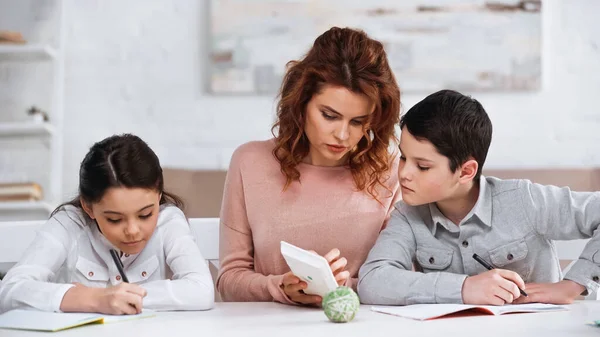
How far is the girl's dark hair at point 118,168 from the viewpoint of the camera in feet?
4.90

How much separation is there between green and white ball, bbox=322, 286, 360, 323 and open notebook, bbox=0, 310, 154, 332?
312 mm

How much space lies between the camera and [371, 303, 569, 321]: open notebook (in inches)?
48.4

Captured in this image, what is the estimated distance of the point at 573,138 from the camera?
131 inches

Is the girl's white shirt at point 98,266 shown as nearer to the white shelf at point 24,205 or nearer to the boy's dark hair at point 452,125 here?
the boy's dark hair at point 452,125

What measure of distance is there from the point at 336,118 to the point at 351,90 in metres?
0.07

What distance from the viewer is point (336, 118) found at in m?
1.62

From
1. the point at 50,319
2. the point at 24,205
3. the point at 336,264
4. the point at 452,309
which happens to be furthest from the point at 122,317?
the point at 24,205

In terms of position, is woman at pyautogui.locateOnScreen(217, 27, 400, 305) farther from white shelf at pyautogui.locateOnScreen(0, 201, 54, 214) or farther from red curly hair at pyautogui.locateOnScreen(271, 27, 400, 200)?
white shelf at pyautogui.locateOnScreen(0, 201, 54, 214)

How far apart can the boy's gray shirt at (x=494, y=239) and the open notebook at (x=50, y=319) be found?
1.47ft

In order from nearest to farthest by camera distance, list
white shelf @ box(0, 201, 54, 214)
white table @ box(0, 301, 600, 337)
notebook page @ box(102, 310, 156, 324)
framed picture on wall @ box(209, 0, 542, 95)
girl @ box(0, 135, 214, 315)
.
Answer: white table @ box(0, 301, 600, 337) → notebook page @ box(102, 310, 156, 324) → girl @ box(0, 135, 214, 315) → white shelf @ box(0, 201, 54, 214) → framed picture on wall @ box(209, 0, 542, 95)

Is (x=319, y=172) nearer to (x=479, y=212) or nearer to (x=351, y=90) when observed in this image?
(x=351, y=90)

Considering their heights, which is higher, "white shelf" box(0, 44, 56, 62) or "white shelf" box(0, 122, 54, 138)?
"white shelf" box(0, 44, 56, 62)

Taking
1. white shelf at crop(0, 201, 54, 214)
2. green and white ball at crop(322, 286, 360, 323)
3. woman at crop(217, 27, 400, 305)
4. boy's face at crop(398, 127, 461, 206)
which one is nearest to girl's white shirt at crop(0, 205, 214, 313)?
woman at crop(217, 27, 400, 305)

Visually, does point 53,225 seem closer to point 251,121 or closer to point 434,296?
point 434,296
